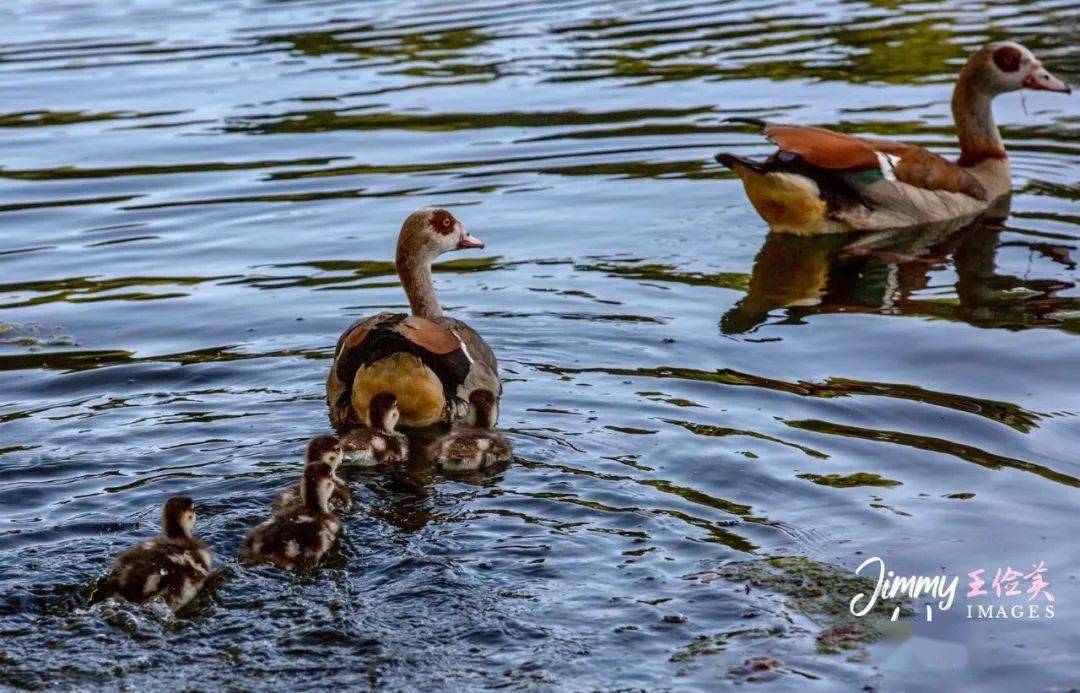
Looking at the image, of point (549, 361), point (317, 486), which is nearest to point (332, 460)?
point (317, 486)

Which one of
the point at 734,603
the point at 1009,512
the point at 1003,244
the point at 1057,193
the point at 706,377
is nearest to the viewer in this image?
the point at 734,603

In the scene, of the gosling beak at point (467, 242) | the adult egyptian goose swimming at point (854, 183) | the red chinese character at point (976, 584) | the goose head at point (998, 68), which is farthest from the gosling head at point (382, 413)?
the goose head at point (998, 68)

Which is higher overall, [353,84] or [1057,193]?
[353,84]

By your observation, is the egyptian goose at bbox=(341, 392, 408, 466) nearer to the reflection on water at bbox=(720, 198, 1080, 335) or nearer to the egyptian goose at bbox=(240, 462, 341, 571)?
the egyptian goose at bbox=(240, 462, 341, 571)

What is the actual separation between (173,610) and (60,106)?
47.8ft

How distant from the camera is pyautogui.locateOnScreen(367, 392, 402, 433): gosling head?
8.96 meters

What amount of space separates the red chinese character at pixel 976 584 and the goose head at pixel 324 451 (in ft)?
9.86

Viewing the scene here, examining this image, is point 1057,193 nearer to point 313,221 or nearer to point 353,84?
point 313,221

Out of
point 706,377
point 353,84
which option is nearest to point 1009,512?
point 706,377

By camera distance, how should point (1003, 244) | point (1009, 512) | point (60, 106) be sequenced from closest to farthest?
point (1009, 512), point (1003, 244), point (60, 106)

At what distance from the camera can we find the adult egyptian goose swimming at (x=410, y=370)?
9.16 meters

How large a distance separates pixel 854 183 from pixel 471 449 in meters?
5.89

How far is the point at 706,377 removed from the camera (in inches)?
382

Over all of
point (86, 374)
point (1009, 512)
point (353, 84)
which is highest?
point (353, 84)
